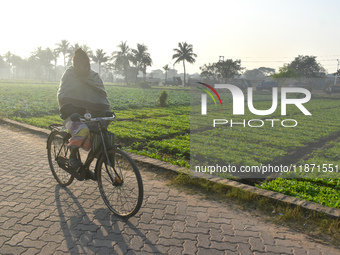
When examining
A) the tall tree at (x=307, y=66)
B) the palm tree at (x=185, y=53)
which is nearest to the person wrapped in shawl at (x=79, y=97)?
the tall tree at (x=307, y=66)

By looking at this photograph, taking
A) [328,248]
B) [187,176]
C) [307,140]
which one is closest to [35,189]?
[187,176]

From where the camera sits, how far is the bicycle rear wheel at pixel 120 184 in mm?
3895

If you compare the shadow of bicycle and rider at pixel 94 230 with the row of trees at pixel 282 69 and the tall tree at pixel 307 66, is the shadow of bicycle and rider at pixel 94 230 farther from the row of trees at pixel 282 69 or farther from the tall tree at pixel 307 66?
the tall tree at pixel 307 66

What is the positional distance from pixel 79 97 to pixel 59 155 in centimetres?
121

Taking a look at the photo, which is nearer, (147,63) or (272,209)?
(272,209)

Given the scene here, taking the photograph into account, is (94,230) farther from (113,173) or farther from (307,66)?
(307,66)

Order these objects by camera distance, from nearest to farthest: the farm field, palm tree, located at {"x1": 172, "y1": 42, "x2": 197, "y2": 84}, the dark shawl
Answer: the dark shawl < the farm field < palm tree, located at {"x1": 172, "y1": 42, "x2": 197, "y2": 84}

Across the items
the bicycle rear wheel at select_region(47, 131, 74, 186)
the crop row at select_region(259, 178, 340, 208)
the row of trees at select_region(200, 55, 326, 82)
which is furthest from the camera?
the row of trees at select_region(200, 55, 326, 82)

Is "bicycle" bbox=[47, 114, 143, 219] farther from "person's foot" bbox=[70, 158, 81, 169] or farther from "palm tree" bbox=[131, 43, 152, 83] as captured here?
"palm tree" bbox=[131, 43, 152, 83]

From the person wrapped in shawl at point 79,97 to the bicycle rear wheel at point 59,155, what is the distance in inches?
15.6

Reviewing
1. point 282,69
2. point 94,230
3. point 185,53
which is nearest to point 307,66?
point 282,69

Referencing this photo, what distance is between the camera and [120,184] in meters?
4.12

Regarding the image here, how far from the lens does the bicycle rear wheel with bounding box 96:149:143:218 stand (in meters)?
3.89

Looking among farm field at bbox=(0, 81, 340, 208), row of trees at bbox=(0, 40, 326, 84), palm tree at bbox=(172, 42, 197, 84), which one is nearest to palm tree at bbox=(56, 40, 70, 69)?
row of trees at bbox=(0, 40, 326, 84)
